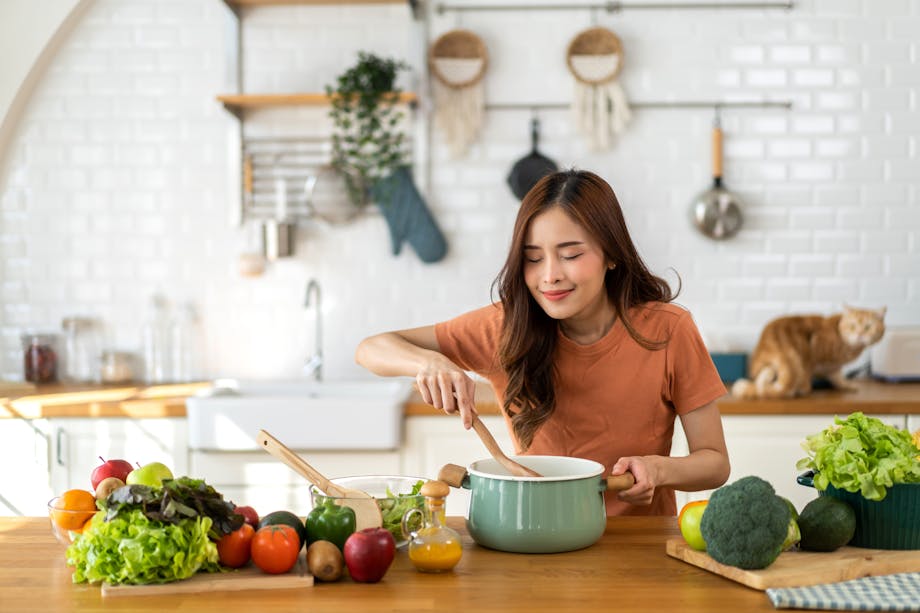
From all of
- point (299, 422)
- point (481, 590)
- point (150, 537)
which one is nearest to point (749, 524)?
point (481, 590)

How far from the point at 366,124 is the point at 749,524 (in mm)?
2883

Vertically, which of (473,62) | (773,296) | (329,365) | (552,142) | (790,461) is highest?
(473,62)

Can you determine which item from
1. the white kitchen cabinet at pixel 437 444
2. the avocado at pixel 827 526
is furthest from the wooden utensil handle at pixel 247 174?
the avocado at pixel 827 526

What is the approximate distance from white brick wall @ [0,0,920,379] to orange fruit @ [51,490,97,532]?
8.40 feet

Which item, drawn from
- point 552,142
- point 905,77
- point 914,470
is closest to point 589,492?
point 914,470

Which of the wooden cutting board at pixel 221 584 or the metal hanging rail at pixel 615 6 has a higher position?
the metal hanging rail at pixel 615 6

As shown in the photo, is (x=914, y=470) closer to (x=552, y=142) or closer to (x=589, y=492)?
(x=589, y=492)

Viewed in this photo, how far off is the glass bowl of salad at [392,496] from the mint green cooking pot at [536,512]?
108 mm

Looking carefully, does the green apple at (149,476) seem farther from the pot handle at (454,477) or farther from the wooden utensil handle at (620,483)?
the wooden utensil handle at (620,483)

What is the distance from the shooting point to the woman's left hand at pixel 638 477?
190cm

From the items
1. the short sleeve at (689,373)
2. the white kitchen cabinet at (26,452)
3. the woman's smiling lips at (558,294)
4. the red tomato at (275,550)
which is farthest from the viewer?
the white kitchen cabinet at (26,452)

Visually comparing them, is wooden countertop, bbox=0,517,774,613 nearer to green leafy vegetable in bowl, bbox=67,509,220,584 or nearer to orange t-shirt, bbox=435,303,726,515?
green leafy vegetable in bowl, bbox=67,509,220,584

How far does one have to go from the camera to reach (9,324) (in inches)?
172

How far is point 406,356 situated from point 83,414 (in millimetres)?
1867
